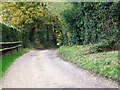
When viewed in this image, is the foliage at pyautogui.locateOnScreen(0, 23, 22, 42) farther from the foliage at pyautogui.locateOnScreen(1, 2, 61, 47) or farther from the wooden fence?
the foliage at pyautogui.locateOnScreen(1, 2, 61, 47)

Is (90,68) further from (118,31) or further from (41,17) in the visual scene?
(41,17)

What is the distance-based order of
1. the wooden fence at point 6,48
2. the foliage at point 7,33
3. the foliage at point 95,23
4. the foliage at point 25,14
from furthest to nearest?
1. the foliage at point 25,14
2. the foliage at point 7,33
3. the wooden fence at point 6,48
4. the foliage at point 95,23

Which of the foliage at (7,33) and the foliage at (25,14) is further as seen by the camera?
the foliage at (25,14)

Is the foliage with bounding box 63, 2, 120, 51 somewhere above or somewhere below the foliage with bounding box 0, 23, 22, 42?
above

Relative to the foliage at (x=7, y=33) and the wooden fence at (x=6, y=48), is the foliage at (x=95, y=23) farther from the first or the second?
the wooden fence at (x=6, y=48)

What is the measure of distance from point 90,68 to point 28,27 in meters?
25.5

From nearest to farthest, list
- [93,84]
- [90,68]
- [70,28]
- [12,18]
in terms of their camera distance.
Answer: [93,84] → [90,68] → [70,28] → [12,18]

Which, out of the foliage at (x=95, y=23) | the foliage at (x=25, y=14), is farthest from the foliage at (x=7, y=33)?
the foliage at (x=25, y=14)

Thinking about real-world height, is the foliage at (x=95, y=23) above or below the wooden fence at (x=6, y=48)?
above

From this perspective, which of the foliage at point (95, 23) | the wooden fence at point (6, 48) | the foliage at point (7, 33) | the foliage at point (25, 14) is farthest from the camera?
the foliage at point (25, 14)

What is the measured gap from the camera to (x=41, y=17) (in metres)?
33.0

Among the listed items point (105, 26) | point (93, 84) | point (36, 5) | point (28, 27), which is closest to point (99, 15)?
point (105, 26)

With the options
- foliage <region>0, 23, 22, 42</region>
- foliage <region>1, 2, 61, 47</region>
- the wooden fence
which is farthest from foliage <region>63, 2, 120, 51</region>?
foliage <region>1, 2, 61, 47</region>

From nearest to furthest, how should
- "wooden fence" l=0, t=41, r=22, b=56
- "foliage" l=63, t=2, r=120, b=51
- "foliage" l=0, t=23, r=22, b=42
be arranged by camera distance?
"foliage" l=63, t=2, r=120, b=51 < "wooden fence" l=0, t=41, r=22, b=56 < "foliage" l=0, t=23, r=22, b=42
